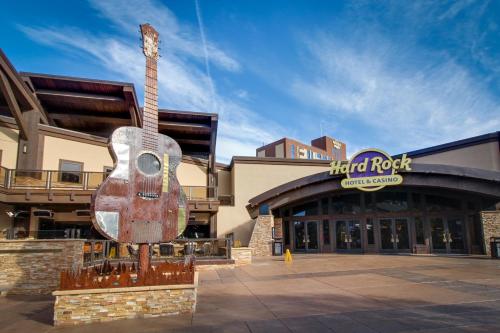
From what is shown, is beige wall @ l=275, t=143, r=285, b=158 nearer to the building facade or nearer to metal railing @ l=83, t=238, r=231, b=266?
the building facade

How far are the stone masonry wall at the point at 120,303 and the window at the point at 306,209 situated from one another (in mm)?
20202

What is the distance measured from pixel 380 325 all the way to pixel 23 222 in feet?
65.8

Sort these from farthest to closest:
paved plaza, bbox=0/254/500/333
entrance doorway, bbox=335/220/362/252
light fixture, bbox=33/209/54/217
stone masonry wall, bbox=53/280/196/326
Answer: entrance doorway, bbox=335/220/362/252 → light fixture, bbox=33/209/54/217 → stone masonry wall, bbox=53/280/196/326 → paved plaza, bbox=0/254/500/333

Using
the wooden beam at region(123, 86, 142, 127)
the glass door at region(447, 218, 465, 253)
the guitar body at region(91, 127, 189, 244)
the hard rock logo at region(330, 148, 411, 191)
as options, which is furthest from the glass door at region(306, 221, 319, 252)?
the guitar body at region(91, 127, 189, 244)

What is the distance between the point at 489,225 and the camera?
67.3 feet

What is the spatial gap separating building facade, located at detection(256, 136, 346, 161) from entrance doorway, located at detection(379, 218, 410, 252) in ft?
170

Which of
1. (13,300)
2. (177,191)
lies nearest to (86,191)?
(13,300)

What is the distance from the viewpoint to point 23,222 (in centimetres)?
1956

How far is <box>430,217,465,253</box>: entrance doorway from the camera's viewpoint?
22.8m

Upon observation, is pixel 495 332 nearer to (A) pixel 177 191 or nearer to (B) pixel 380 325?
(B) pixel 380 325

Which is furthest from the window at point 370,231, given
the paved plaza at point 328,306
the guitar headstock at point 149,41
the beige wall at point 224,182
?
the guitar headstock at point 149,41

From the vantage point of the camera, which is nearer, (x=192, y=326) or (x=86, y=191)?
(x=192, y=326)

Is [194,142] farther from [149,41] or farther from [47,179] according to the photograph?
[149,41]

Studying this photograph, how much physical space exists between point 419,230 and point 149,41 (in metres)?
22.0
